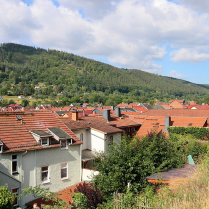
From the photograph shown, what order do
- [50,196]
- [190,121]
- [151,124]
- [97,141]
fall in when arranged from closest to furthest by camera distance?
[50,196] → [97,141] → [190,121] → [151,124]

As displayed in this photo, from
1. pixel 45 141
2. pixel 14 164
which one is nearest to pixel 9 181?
pixel 14 164

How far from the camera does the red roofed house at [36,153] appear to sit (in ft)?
48.2

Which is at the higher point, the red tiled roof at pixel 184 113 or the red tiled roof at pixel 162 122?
the red tiled roof at pixel 184 113

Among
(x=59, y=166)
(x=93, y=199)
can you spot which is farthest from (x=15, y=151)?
(x=93, y=199)

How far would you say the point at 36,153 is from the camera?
52.4 ft

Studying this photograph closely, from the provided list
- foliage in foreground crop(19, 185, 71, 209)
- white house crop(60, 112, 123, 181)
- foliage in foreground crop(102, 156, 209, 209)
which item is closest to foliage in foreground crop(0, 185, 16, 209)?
foliage in foreground crop(19, 185, 71, 209)

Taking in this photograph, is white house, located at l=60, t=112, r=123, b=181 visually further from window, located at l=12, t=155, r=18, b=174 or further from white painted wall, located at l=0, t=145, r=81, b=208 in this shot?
window, located at l=12, t=155, r=18, b=174

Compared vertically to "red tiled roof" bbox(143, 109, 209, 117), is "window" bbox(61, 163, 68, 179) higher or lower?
lower

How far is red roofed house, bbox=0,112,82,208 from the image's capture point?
14.7 meters

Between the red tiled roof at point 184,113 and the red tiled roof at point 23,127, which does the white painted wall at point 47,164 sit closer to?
the red tiled roof at point 23,127

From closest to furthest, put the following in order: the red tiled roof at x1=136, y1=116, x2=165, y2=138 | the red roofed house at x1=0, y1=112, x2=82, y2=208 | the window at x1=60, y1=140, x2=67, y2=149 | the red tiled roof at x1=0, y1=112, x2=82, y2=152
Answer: the red roofed house at x1=0, y1=112, x2=82, y2=208
the red tiled roof at x1=0, y1=112, x2=82, y2=152
the window at x1=60, y1=140, x2=67, y2=149
the red tiled roof at x1=136, y1=116, x2=165, y2=138

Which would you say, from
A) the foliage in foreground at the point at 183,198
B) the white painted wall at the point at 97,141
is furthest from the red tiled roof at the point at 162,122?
the foliage in foreground at the point at 183,198

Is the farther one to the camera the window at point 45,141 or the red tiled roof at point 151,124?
the red tiled roof at point 151,124

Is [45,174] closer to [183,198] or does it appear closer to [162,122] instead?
[183,198]
